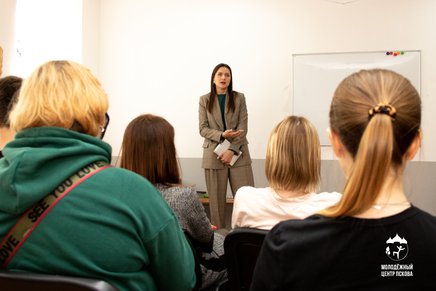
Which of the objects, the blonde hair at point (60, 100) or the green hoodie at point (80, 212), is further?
the blonde hair at point (60, 100)

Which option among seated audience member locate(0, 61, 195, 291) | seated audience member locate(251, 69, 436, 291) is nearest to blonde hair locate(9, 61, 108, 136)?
seated audience member locate(0, 61, 195, 291)

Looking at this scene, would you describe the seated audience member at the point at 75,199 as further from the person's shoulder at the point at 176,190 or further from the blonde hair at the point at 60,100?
the person's shoulder at the point at 176,190

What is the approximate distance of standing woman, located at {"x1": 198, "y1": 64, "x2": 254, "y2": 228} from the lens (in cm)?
418

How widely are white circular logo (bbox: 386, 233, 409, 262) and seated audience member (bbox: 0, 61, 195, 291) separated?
1.69 ft

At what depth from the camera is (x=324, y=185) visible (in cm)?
462

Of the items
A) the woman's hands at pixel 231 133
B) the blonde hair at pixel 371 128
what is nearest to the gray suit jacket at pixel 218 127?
the woman's hands at pixel 231 133

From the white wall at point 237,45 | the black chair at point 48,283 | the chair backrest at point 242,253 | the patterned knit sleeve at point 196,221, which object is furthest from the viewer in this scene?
the white wall at point 237,45

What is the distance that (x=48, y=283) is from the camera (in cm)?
77

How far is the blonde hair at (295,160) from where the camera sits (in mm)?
1595

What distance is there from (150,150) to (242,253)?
1.88 feet

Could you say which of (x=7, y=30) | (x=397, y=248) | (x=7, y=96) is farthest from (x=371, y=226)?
(x=7, y=30)

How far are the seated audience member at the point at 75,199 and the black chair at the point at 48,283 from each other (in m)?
0.12

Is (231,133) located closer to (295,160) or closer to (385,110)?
(295,160)

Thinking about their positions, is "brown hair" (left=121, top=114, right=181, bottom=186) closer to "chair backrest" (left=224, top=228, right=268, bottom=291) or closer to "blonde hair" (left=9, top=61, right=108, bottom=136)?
"chair backrest" (left=224, top=228, right=268, bottom=291)
